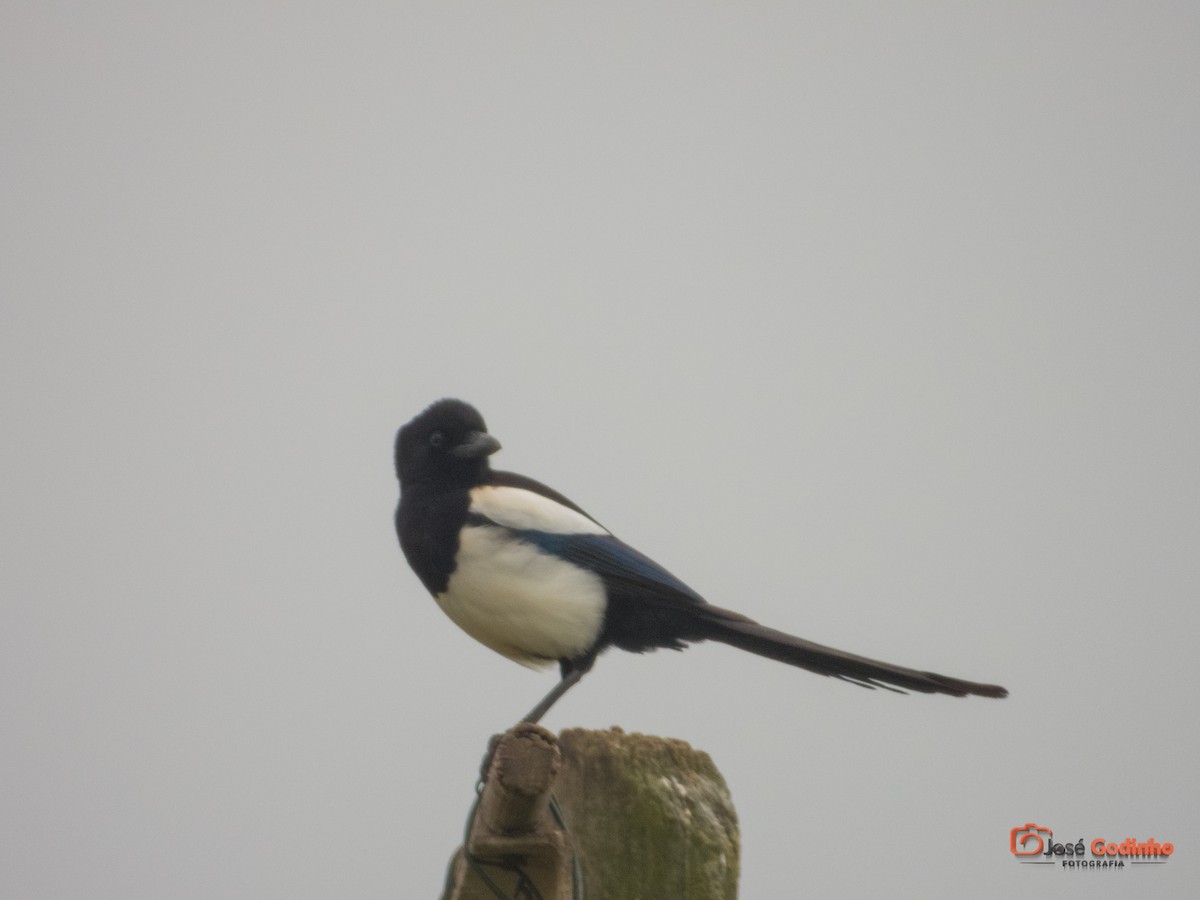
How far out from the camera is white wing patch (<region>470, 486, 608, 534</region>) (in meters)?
3.84

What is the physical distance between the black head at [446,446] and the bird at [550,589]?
102mm

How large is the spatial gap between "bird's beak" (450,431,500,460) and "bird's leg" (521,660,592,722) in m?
0.69

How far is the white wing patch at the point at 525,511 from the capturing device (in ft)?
12.6

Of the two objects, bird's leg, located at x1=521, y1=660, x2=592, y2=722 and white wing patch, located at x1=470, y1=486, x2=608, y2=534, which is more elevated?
white wing patch, located at x1=470, y1=486, x2=608, y2=534

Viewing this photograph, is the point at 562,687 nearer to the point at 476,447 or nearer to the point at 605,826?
the point at 476,447

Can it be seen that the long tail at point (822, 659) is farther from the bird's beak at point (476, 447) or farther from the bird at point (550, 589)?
the bird's beak at point (476, 447)

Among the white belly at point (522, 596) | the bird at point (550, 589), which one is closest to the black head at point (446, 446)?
the bird at point (550, 589)

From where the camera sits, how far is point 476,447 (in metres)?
4.08

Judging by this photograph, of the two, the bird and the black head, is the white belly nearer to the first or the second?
the bird

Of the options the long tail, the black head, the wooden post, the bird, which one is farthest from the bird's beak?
the wooden post

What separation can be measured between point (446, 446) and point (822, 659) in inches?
53.4

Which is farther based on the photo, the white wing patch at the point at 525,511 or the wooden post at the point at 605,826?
the white wing patch at the point at 525,511

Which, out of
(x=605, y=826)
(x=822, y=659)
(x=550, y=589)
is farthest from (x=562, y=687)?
(x=605, y=826)

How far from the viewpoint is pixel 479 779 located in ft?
9.72
